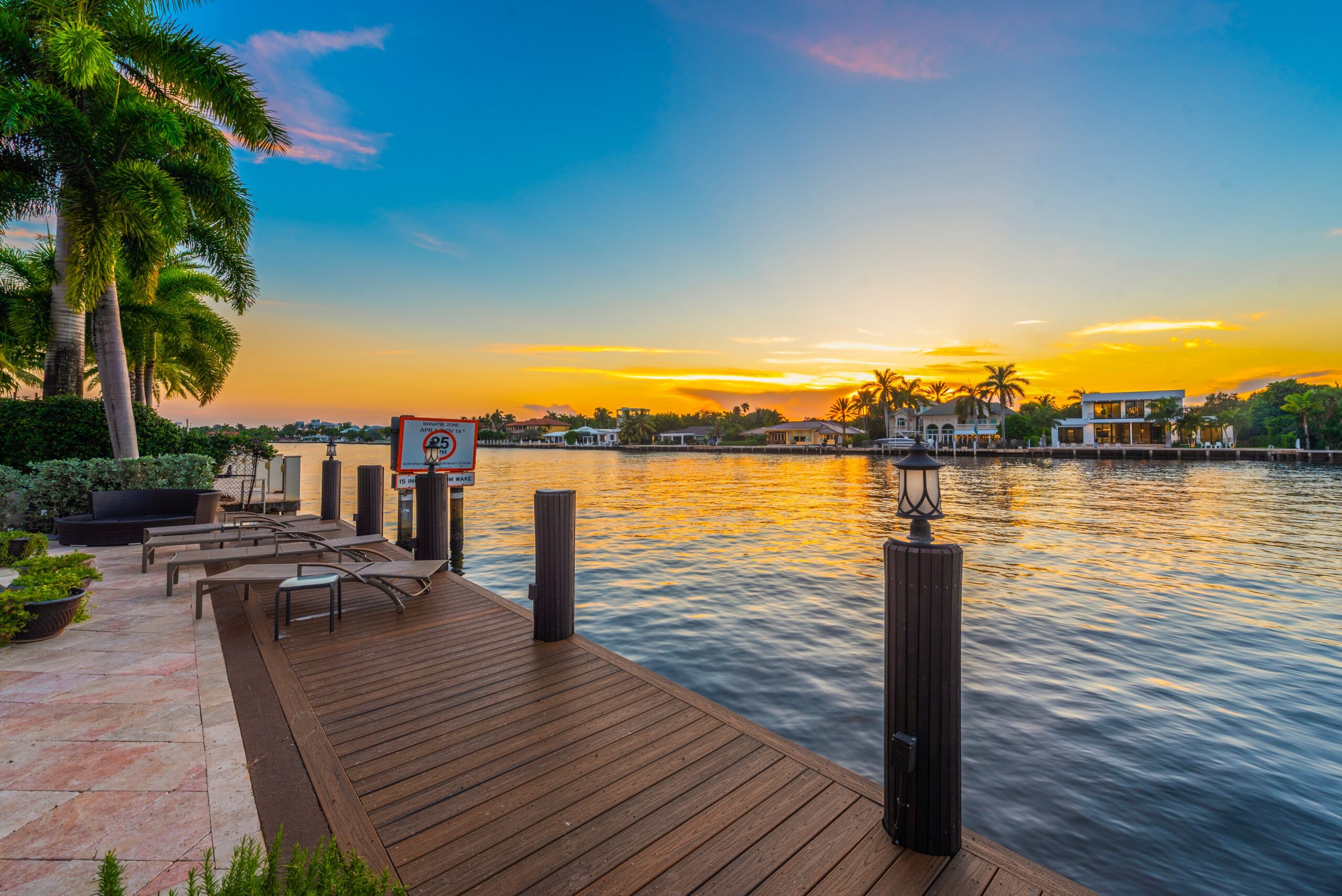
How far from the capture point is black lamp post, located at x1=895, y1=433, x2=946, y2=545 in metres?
2.46

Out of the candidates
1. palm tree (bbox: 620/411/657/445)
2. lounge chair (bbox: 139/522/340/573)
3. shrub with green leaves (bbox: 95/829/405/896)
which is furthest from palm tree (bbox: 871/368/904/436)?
shrub with green leaves (bbox: 95/829/405/896)

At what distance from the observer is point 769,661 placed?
20.5 ft

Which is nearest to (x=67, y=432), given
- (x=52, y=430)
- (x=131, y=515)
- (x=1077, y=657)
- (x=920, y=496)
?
(x=52, y=430)

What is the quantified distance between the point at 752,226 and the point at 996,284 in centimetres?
1319

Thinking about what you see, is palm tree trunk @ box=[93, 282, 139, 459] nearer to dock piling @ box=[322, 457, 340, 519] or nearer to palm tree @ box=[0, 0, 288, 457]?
palm tree @ box=[0, 0, 288, 457]

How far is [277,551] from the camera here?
23.1ft

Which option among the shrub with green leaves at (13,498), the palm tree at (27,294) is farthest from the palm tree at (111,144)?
the palm tree at (27,294)

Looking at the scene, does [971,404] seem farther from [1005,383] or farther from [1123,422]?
[1123,422]

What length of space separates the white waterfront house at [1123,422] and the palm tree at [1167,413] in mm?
331

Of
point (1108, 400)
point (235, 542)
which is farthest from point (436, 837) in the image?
point (1108, 400)

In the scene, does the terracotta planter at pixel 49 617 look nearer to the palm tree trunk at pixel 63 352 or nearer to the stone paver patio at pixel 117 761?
the stone paver patio at pixel 117 761

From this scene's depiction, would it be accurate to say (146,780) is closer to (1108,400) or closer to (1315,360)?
(1108,400)

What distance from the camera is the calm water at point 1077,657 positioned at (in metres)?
3.56

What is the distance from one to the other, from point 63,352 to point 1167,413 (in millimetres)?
89319
